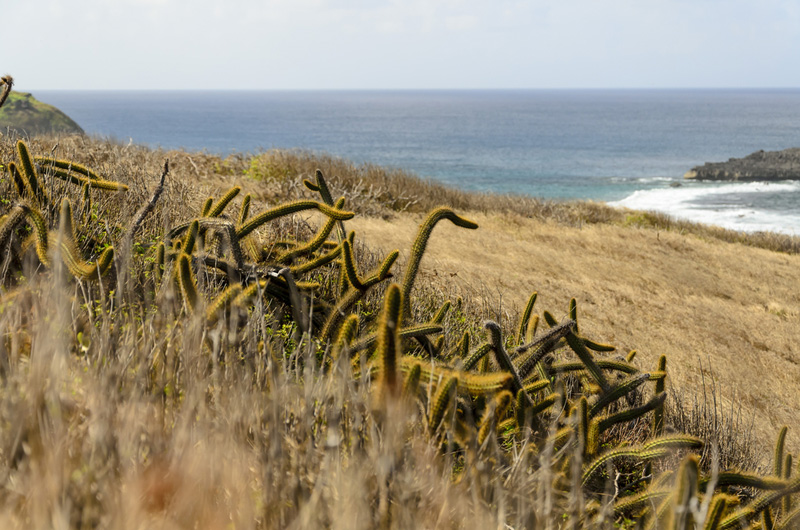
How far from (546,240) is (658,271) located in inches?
68.0

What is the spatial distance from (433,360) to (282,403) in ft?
2.69

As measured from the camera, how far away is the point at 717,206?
34.2m

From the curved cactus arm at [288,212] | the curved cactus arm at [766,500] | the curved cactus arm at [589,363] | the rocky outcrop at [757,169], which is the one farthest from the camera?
the rocky outcrop at [757,169]

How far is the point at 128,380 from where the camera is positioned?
187 cm

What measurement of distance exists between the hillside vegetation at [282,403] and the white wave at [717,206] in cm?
2626

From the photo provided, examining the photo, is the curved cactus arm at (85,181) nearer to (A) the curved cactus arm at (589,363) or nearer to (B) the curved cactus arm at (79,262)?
(B) the curved cactus arm at (79,262)

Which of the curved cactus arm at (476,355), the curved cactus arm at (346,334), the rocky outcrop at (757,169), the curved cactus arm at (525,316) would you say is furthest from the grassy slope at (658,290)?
the rocky outcrop at (757,169)

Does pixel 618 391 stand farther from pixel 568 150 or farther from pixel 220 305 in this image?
pixel 568 150

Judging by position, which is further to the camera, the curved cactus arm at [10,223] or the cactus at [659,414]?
the cactus at [659,414]

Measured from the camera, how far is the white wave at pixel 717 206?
95.6ft

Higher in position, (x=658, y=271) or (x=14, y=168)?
(x=14, y=168)

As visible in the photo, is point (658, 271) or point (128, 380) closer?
point (128, 380)

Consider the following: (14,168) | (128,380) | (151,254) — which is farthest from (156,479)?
(14,168)

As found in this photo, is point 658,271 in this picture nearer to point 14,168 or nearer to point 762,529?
point 762,529
